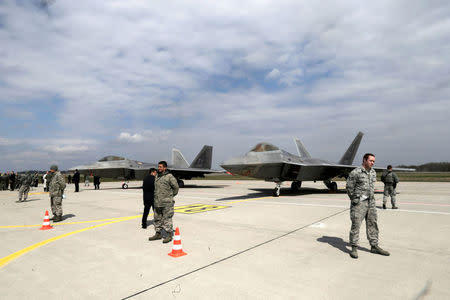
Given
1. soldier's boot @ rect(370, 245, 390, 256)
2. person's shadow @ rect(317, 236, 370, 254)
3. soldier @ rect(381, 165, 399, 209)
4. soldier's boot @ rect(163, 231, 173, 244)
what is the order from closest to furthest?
soldier's boot @ rect(370, 245, 390, 256) → person's shadow @ rect(317, 236, 370, 254) → soldier's boot @ rect(163, 231, 173, 244) → soldier @ rect(381, 165, 399, 209)

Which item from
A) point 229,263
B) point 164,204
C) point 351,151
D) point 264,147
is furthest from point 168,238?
point 351,151

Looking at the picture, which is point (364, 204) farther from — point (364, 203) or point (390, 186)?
point (390, 186)

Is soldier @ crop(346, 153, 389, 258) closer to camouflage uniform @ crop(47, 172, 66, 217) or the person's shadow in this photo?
the person's shadow

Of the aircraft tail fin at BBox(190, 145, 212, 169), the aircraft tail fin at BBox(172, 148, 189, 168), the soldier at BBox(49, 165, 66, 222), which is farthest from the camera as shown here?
the aircraft tail fin at BBox(172, 148, 189, 168)

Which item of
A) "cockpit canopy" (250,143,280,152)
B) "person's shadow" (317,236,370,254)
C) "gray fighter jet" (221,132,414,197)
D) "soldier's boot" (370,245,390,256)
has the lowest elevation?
"person's shadow" (317,236,370,254)

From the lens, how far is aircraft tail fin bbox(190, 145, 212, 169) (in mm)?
26938

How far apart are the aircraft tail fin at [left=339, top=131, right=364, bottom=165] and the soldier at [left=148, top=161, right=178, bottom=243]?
17.7 metres

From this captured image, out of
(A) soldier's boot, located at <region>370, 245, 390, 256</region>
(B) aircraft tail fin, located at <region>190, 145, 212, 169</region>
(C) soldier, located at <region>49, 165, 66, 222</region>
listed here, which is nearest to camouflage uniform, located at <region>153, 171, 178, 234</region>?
(A) soldier's boot, located at <region>370, 245, 390, 256</region>

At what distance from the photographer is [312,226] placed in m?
6.77

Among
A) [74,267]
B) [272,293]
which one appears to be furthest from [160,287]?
[74,267]

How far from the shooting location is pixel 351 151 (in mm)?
20047

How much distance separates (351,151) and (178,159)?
18681 millimetres

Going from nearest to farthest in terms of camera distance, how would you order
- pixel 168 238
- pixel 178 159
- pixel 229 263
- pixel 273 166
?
pixel 229 263 < pixel 168 238 < pixel 273 166 < pixel 178 159

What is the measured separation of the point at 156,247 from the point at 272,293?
294cm
